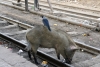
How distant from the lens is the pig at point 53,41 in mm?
6328

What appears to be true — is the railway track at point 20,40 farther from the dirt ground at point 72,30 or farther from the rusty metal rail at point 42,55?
the dirt ground at point 72,30

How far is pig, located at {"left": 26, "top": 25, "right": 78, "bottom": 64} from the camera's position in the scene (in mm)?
6328

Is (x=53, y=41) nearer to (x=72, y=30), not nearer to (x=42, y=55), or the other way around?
(x=42, y=55)

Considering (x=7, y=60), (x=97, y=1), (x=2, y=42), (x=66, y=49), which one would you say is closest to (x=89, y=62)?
(x=66, y=49)

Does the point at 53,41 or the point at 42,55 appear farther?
the point at 42,55

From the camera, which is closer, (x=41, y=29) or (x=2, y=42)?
(x=41, y=29)

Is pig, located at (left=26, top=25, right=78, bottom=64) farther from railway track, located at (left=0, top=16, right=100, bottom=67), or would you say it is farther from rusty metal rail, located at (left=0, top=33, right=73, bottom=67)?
railway track, located at (left=0, top=16, right=100, bottom=67)

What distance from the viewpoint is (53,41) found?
6.39 metres

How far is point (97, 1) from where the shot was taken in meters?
16.8

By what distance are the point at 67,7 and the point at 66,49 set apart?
29.8 ft

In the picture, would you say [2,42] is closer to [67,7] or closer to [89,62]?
[89,62]

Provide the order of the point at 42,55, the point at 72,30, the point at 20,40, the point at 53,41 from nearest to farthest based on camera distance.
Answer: the point at 53,41
the point at 42,55
the point at 20,40
the point at 72,30

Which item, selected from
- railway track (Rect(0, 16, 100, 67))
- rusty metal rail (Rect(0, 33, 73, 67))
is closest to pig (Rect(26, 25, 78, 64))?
rusty metal rail (Rect(0, 33, 73, 67))

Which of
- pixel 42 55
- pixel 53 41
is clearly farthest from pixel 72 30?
pixel 53 41
